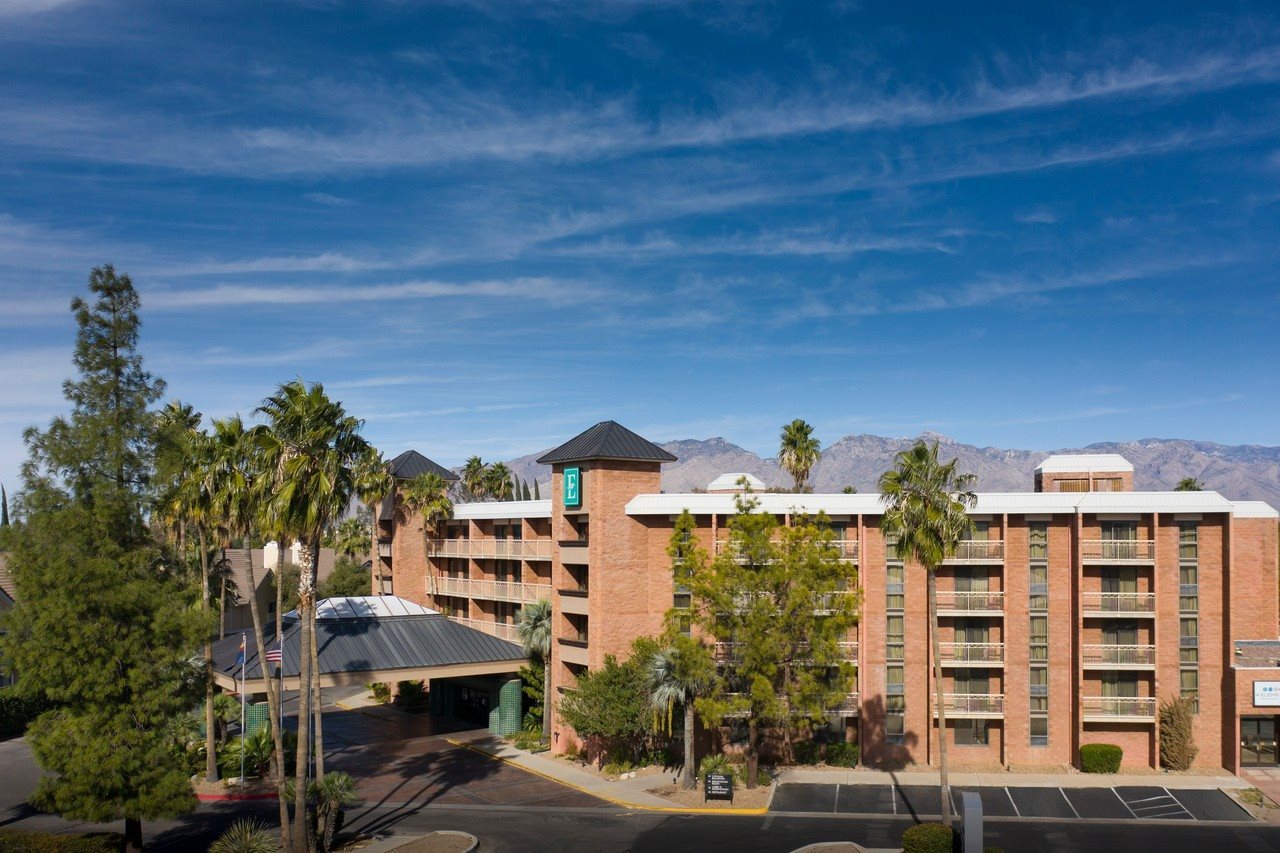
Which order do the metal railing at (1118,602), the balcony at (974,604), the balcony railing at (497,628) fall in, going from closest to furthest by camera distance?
1. the metal railing at (1118,602)
2. the balcony at (974,604)
3. the balcony railing at (497,628)

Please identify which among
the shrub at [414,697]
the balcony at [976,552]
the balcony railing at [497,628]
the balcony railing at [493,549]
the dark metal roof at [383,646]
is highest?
the balcony at [976,552]

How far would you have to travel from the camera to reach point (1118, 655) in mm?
47875

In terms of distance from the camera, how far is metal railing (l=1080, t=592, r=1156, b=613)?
47781mm

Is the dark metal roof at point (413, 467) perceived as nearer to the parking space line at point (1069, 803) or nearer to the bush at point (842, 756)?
the bush at point (842, 756)

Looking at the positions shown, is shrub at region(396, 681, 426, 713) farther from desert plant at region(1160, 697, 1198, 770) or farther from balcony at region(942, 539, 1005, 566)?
desert plant at region(1160, 697, 1198, 770)

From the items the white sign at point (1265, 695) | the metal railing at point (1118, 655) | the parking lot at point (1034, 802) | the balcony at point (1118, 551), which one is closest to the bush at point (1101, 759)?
the parking lot at point (1034, 802)

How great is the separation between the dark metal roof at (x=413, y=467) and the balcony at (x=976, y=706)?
38.4 metres

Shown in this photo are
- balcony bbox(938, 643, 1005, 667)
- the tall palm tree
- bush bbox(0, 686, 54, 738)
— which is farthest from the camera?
bush bbox(0, 686, 54, 738)

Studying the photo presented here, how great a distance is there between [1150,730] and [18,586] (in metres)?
48.5

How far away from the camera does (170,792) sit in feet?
103

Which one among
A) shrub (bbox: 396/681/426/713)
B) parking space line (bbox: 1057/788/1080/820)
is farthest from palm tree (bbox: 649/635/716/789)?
shrub (bbox: 396/681/426/713)

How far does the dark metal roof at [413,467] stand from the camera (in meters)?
71.9

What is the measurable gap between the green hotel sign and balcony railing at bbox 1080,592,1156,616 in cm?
2589

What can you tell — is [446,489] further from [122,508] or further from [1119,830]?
[1119,830]
